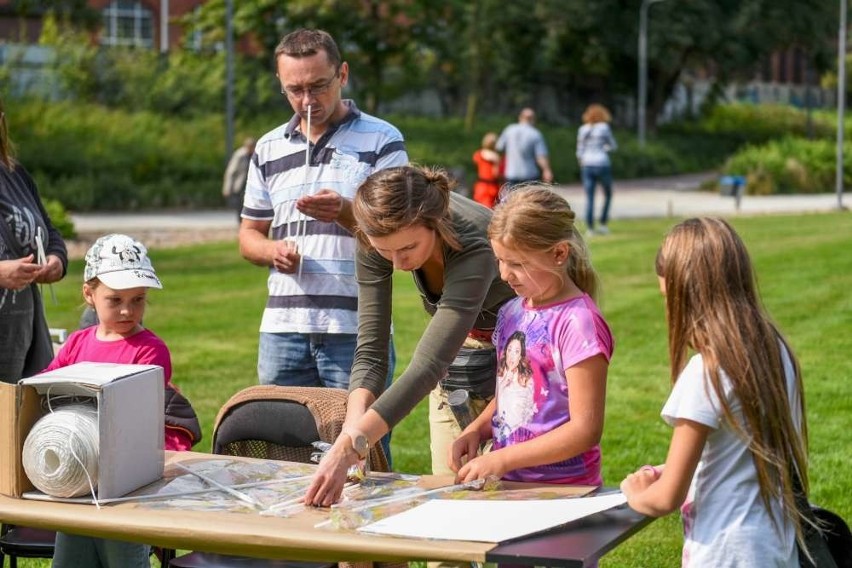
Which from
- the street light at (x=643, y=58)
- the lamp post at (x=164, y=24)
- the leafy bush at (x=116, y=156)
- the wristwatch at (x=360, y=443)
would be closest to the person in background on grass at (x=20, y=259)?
the wristwatch at (x=360, y=443)

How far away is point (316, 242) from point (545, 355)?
54.9 inches

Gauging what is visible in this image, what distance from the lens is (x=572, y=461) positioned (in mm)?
3648

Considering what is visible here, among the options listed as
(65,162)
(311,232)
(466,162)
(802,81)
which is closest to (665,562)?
(311,232)

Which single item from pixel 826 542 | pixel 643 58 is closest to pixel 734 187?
pixel 643 58

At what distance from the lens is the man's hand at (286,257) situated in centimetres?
466

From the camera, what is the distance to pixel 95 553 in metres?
4.14

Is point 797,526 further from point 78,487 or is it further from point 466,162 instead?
point 466,162

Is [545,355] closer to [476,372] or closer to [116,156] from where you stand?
[476,372]

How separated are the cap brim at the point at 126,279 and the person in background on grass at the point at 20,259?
78 centimetres

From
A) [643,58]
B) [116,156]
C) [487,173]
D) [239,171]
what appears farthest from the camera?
[643,58]

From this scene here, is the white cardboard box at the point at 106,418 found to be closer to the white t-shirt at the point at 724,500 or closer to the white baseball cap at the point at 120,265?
the white baseball cap at the point at 120,265

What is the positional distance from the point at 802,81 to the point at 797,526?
73182 millimetres

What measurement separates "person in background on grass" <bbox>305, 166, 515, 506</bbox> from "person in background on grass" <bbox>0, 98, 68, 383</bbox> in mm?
1556

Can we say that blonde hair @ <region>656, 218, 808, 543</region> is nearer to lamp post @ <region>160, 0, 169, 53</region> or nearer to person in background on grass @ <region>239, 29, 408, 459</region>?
person in background on grass @ <region>239, 29, 408, 459</region>
